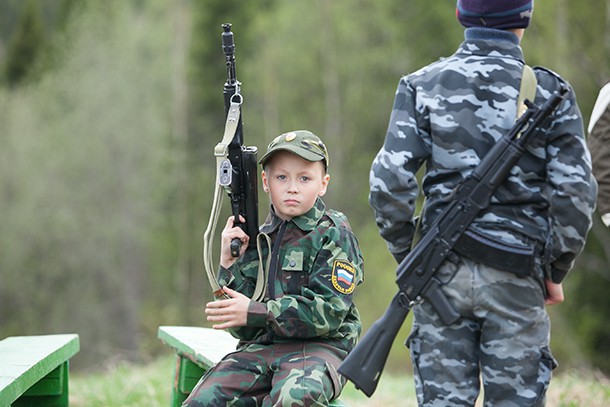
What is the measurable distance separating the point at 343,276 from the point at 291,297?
0.23 m

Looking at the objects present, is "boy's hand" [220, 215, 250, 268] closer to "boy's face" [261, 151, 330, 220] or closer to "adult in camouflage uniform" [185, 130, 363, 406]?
"adult in camouflage uniform" [185, 130, 363, 406]

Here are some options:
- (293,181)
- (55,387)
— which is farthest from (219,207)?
(55,387)

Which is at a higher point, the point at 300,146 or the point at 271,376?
the point at 300,146

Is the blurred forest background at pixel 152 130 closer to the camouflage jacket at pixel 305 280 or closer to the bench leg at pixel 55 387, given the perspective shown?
the bench leg at pixel 55 387

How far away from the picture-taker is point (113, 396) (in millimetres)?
7273

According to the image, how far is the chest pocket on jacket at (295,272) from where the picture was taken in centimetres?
442

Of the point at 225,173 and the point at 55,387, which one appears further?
the point at 55,387

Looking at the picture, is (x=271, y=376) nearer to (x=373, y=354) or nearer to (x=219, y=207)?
(x=219, y=207)

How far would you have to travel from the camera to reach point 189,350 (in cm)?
527

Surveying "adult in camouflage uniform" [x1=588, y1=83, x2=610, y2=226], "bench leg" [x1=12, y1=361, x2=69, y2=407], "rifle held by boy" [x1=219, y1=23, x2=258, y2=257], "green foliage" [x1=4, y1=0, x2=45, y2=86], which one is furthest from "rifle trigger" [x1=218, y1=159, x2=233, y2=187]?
"green foliage" [x1=4, y1=0, x2=45, y2=86]

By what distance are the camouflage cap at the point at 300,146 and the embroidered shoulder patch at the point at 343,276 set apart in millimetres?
439

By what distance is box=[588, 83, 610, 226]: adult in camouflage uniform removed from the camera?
211 inches

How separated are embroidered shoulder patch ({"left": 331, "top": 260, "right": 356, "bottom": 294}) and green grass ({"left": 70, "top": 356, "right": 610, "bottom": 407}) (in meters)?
2.49

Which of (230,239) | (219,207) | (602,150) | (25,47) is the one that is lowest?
(230,239)
